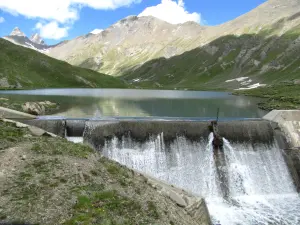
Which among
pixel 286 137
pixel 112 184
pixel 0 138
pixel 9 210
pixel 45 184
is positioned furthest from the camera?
pixel 286 137

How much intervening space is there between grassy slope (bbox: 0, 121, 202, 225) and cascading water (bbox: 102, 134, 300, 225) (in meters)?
10.3

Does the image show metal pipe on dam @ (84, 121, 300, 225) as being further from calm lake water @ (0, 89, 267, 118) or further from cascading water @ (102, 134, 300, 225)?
calm lake water @ (0, 89, 267, 118)

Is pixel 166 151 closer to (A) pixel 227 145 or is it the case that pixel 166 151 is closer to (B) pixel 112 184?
(A) pixel 227 145

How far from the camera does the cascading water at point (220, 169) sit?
1307 inches

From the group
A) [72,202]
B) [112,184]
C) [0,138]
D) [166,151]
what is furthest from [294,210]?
[0,138]

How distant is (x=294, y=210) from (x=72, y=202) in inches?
970

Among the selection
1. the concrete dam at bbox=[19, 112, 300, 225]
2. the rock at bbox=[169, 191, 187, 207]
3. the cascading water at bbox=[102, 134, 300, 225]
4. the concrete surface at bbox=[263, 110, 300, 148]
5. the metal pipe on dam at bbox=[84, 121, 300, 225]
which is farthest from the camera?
the concrete surface at bbox=[263, 110, 300, 148]

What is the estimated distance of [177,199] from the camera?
22.6m

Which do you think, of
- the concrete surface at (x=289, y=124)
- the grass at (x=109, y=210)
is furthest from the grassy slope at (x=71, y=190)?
the concrete surface at (x=289, y=124)

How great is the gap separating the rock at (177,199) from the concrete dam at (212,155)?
922 cm

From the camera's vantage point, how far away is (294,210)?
3080cm

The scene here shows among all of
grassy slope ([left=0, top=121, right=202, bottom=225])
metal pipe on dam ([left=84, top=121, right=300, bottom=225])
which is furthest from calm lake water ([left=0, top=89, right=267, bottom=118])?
grassy slope ([left=0, top=121, right=202, bottom=225])

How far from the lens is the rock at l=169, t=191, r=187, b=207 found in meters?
22.4

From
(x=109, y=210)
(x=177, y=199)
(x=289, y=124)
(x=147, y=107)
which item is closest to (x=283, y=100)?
(x=147, y=107)
